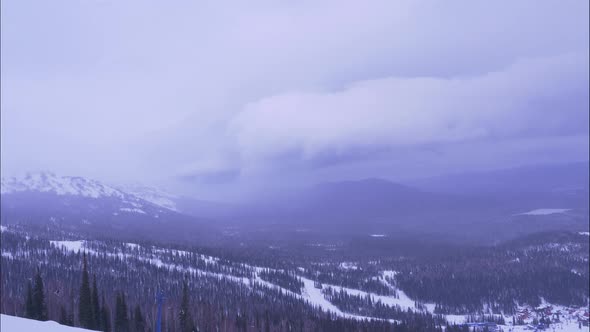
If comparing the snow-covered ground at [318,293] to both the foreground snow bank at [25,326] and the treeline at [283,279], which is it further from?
the foreground snow bank at [25,326]

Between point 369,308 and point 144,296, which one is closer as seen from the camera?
point 144,296

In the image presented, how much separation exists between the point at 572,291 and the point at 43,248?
207318 mm

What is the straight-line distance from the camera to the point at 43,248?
603 feet

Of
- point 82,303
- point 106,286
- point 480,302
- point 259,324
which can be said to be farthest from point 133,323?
point 480,302

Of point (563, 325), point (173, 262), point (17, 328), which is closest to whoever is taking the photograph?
point (17, 328)

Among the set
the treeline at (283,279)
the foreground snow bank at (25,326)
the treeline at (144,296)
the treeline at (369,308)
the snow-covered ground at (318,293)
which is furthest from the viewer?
the treeline at (283,279)

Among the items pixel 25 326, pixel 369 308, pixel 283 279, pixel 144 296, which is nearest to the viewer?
pixel 25 326

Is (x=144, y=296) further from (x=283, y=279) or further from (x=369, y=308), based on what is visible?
(x=369, y=308)

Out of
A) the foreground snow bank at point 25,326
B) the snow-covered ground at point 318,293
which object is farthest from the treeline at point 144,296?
the foreground snow bank at point 25,326

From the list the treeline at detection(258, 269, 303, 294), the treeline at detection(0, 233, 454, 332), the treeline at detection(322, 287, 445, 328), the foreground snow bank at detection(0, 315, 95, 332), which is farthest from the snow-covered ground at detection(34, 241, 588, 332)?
the foreground snow bank at detection(0, 315, 95, 332)

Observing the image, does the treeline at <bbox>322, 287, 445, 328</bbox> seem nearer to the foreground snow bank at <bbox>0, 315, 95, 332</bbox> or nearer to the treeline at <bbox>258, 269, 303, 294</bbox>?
the treeline at <bbox>258, 269, 303, 294</bbox>

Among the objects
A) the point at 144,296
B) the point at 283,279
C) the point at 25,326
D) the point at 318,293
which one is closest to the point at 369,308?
the point at 318,293

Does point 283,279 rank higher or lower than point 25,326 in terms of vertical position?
lower

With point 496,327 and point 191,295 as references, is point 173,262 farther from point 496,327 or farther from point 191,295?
point 496,327
